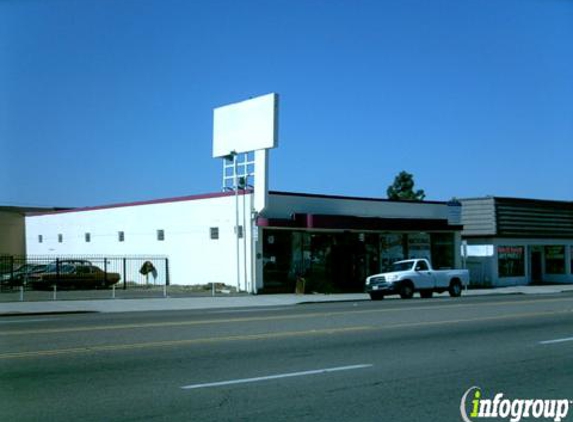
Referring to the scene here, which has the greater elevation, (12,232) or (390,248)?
(12,232)

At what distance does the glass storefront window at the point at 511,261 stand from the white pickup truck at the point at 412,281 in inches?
512

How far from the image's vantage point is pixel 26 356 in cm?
1168

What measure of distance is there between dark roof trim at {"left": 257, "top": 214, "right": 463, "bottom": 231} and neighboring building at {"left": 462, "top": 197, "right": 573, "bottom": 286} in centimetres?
460

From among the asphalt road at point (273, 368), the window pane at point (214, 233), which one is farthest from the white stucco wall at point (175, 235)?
the asphalt road at point (273, 368)

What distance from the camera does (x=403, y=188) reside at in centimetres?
7981

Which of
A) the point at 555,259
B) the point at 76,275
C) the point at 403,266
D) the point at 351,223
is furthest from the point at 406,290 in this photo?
the point at 555,259

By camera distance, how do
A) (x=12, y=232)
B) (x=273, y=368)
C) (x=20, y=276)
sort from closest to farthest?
(x=273, y=368) → (x=20, y=276) → (x=12, y=232)

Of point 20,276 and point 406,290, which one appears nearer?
point 406,290

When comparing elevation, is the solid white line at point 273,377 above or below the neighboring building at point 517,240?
below

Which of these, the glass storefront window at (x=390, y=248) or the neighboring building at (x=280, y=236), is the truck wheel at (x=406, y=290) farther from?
the glass storefront window at (x=390, y=248)

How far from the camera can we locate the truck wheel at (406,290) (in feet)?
99.7

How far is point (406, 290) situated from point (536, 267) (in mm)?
21721

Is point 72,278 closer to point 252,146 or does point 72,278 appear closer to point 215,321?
point 252,146

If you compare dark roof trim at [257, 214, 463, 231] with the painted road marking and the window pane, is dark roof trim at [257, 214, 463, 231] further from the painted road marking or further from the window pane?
the painted road marking
